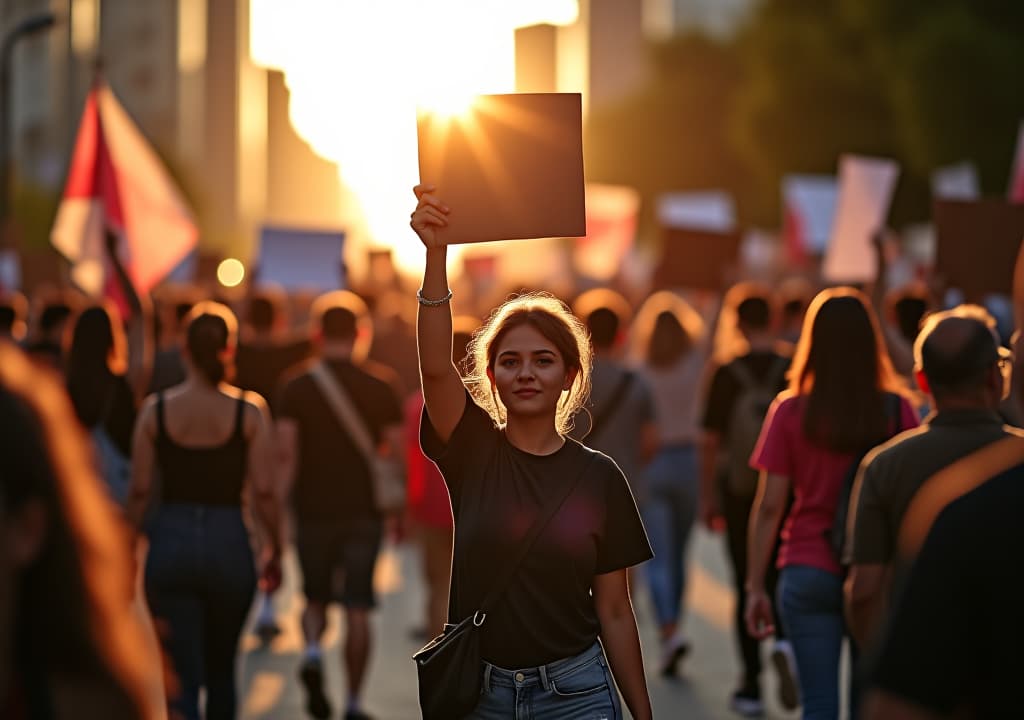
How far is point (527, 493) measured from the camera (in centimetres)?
455

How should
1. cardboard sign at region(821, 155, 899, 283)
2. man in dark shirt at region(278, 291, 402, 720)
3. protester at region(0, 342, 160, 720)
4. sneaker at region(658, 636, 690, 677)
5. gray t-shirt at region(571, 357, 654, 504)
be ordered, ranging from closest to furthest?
protester at region(0, 342, 160, 720), man in dark shirt at region(278, 291, 402, 720), gray t-shirt at region(571, 357, 654, 504), sneaker at region(658, 636, 690, 677), cardboard sign at region(821, 155, 899, 283)

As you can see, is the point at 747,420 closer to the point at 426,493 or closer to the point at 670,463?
the point at 426,493

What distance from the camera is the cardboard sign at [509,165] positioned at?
4.75 meters

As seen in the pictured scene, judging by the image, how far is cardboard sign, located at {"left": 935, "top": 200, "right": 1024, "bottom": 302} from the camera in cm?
950

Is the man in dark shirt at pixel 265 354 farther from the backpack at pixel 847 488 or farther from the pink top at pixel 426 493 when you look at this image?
the backpack at pixel 847 488

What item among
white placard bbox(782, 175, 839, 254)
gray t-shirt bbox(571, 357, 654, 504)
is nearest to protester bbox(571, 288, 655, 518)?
gray t-shirt bbox(571, 357, 654, 504)

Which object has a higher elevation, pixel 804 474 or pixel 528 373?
pixel 528 373

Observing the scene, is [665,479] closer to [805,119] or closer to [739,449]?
[739,449]

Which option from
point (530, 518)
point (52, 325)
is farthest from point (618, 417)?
point (530, 518)

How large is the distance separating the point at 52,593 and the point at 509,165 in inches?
107

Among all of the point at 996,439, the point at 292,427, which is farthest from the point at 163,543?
the point at 996,439

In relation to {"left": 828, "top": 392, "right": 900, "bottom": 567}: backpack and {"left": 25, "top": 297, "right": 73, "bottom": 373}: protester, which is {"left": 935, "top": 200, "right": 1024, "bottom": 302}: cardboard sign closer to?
{"left": 828, "top": 392, "right": 900, "bottom": 567}: backpack

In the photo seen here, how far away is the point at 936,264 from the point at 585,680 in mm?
5539

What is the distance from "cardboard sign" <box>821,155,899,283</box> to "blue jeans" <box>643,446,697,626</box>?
1.74 metres
